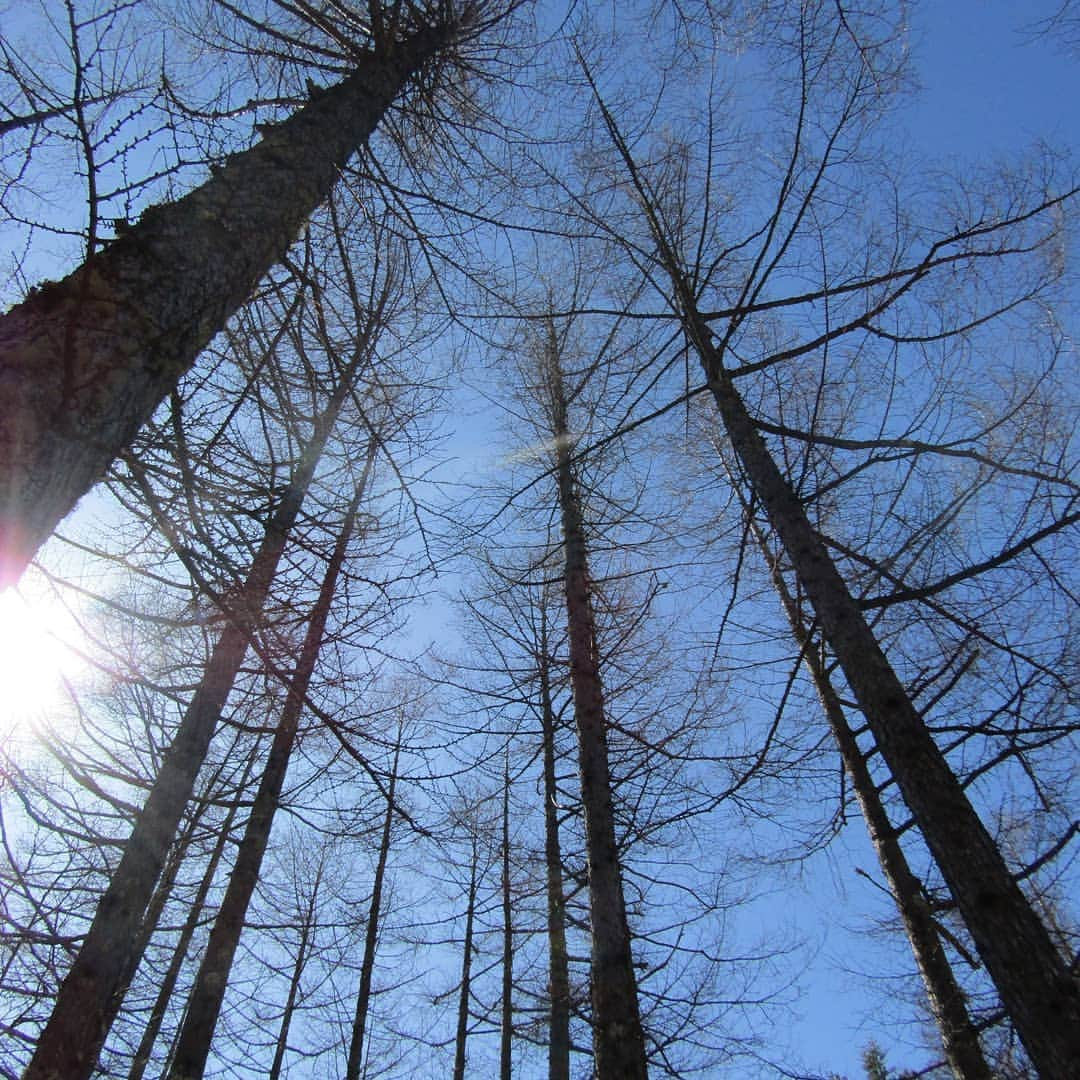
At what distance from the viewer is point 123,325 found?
152 cm

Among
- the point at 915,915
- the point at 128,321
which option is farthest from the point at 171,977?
the point at 128,321

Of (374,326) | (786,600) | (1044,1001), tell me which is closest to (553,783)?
(786,600)

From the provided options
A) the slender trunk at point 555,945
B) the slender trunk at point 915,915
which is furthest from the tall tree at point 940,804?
the slender trunk at point 555,945

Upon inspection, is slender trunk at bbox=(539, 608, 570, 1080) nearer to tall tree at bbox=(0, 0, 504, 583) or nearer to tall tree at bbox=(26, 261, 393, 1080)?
tall tree at bbox=(26, 261, 393, 1080)

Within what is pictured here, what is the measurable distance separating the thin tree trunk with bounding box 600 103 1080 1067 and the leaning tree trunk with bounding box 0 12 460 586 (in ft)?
6.91

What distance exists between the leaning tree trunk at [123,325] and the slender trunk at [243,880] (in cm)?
164

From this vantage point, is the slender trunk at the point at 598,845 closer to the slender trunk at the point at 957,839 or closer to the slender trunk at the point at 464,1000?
the slender trunk at the point at 957,839

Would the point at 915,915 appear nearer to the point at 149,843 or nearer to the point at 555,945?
the point at 555,945

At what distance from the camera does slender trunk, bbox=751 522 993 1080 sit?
3.88m

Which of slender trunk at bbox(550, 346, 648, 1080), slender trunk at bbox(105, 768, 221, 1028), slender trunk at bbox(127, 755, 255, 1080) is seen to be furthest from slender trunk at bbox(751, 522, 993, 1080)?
slender trunk at bbox(127, 755, 255, 1080)

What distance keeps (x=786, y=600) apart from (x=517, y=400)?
11.3 ft

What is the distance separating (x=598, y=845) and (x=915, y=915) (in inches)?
81.1

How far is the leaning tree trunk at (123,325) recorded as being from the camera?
4.05 ft

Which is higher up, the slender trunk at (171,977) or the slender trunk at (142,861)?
the slender trunk at (171,977)
